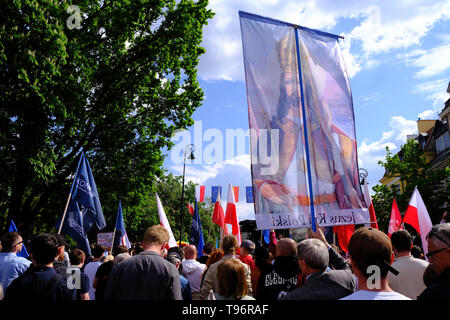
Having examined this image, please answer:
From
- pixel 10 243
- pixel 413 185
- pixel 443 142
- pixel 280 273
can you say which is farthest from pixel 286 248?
pixel 443 142

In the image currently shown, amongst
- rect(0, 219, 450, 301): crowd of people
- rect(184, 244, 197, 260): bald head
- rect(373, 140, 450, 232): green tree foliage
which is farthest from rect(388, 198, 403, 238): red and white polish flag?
rect(373, 140, 450, 232): green tree foliage

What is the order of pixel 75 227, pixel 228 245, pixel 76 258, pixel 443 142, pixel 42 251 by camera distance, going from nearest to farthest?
pixel 42 251
pixel 228 245
pixel 76 258
pixel 75 227
pixel 443 142

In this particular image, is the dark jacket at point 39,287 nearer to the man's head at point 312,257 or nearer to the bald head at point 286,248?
the man's head at point 312,257

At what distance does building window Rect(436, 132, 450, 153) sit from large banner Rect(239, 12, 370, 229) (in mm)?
43058

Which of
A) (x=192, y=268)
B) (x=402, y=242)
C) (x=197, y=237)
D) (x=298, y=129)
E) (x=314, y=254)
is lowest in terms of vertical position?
(x=192, y=268)

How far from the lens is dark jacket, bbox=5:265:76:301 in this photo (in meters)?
3.36

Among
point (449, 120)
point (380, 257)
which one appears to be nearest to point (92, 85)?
point (380, 257)

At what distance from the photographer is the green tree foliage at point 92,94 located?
469 inches

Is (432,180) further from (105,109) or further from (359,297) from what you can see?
(359,297)

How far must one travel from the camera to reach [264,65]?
16.0ft

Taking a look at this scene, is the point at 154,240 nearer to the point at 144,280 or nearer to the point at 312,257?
the point at 144,280

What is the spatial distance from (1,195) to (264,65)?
576 inches

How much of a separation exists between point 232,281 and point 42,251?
1746mm

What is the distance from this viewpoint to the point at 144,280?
140 inches
